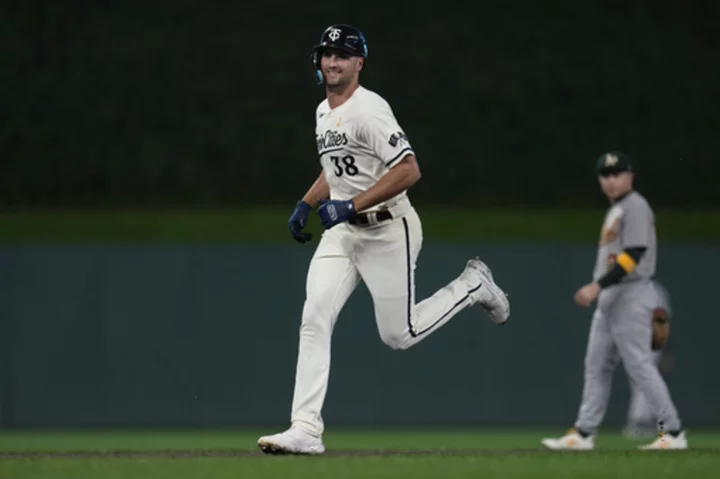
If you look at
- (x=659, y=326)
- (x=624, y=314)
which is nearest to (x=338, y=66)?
(x=624, y=314)

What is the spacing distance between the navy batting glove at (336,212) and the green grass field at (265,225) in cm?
632

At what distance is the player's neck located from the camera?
20.5ft

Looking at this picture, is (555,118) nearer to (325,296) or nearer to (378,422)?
(378,422)

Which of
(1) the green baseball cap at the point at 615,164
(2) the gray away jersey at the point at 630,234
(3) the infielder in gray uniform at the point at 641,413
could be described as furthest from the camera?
(3) the infielder in gray uniform at the point at 641,413

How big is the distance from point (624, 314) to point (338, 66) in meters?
2.66

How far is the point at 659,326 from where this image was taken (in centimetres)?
800

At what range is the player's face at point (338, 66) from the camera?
616cm

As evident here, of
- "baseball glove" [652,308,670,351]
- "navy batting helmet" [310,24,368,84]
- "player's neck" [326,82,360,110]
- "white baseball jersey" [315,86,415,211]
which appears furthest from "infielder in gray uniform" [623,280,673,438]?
"navy batting helmet" [310,24,368,84]

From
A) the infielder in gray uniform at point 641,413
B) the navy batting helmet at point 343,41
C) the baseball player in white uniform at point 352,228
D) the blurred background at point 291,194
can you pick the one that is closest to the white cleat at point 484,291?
the baseball player in white uniform at point 352,228

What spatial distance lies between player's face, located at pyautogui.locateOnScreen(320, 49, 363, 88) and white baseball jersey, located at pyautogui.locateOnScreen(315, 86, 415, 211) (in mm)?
99

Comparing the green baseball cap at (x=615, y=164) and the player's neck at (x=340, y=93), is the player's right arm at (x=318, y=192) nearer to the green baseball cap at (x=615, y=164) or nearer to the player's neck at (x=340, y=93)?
the player's neck at (x=340, y=93)

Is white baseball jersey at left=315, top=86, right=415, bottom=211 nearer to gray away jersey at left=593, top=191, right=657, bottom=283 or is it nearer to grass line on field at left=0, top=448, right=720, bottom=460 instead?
grass line on field at left=0, top=448, right=720, bottom=460

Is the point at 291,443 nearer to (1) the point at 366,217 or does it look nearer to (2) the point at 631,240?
(1) the point at 366,217

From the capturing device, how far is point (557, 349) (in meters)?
11.4
